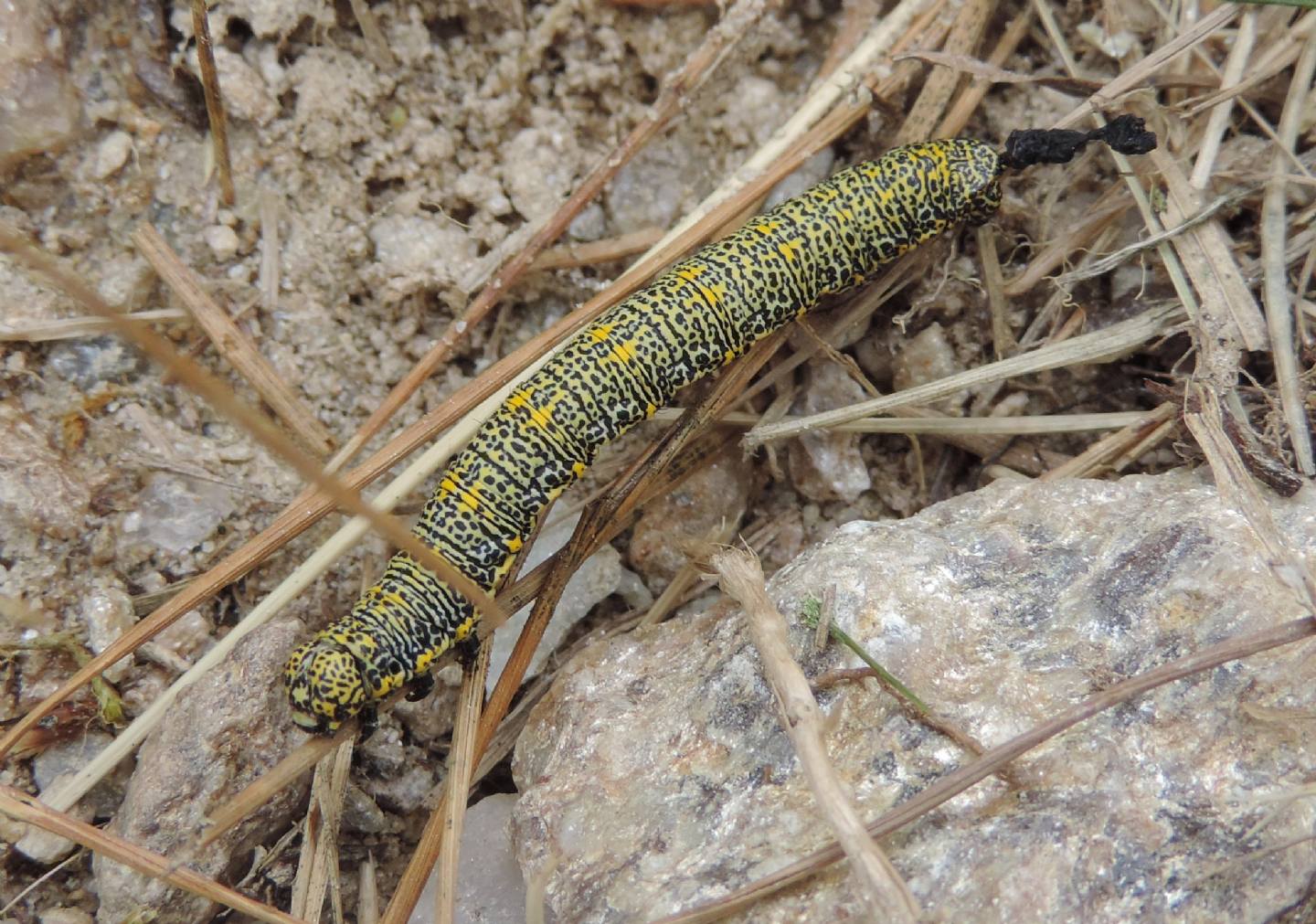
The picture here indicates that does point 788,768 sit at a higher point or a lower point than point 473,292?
lower

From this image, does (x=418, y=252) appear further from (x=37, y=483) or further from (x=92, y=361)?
(x=37, y=483)

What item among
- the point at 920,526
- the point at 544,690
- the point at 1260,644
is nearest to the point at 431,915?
the point at 544,690

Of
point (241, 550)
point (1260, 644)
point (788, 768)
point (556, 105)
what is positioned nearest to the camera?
point (1260, 644)

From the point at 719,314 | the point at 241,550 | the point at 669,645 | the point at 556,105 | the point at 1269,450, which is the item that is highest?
the point at 556,105

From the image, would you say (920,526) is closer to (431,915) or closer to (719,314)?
(719,314)

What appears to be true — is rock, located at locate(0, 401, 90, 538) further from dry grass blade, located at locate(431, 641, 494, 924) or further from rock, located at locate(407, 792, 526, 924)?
rock, located at locate(407, 792, 526, 924)

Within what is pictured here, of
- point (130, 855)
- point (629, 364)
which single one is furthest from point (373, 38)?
point (130, 855)
